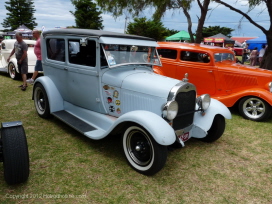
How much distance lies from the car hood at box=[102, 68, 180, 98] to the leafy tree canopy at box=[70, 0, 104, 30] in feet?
123

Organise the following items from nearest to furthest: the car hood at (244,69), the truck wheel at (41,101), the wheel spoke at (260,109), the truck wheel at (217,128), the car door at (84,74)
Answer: the car door at (84,74) < the truck wheel at (217,128) < the truck wheel at (41,101) < the wheel spoke at (260,109) < the car hood at (244,69)

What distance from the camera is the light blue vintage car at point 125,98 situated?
9.68 feet

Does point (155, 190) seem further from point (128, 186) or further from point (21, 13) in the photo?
point (21, 13)

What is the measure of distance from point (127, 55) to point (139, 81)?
635 mm

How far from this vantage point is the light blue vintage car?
9.68 feet

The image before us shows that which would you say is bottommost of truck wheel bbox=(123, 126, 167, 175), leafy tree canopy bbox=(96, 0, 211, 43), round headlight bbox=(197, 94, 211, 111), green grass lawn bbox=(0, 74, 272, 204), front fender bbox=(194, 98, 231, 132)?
green grass lawn bbox=(0, 74, 272, 204)

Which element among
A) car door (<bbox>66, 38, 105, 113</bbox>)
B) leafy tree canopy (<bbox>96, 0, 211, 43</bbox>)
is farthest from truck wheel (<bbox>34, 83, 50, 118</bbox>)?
leafy tree canopy (<bbox>96, 0, 211, 43</bbox>)

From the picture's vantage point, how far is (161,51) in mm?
6672

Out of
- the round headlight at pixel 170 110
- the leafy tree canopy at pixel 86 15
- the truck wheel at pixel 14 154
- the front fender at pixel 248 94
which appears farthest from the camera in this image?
the leafy tree canopy at pixel 86 15

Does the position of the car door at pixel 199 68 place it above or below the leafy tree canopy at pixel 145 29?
below

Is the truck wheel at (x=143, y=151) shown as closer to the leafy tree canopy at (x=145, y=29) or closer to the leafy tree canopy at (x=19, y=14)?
the leafy tree canopy at (x=145, y=29)

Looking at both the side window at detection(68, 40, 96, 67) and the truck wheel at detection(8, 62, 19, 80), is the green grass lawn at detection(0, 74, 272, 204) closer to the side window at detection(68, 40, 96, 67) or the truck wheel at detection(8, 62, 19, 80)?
the side window at detection(68, 40, 96, 67)

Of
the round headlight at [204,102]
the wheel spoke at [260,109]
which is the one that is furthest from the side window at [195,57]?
the round headlight at [204,102]

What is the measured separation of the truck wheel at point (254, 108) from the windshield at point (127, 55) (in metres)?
2.53
